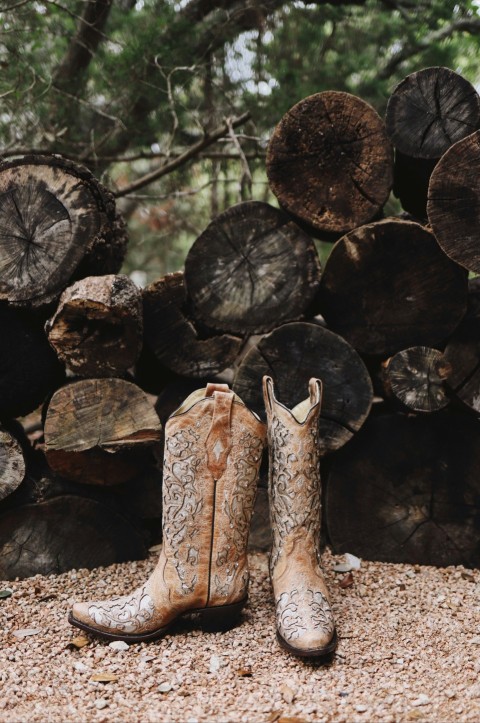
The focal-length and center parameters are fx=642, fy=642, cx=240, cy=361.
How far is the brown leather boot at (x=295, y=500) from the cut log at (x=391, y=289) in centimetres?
44

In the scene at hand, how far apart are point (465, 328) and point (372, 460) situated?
24.6 inches

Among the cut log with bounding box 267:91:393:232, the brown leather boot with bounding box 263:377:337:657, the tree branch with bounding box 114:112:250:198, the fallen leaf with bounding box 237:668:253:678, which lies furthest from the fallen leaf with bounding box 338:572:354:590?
the tree branch with bounding box 114:112:250:198

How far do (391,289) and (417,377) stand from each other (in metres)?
0.34

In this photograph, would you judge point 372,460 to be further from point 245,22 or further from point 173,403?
point 245,22

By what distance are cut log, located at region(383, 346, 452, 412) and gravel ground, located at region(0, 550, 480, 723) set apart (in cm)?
68

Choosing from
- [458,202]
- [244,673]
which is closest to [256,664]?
[244,673]

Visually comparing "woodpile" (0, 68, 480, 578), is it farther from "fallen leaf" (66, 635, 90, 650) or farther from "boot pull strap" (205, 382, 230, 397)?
"fallen leaf" (66, 635, 90, 650)

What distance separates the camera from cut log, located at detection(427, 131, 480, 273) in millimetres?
2062

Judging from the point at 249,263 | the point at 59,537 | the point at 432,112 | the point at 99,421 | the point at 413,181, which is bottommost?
the point at 59,537

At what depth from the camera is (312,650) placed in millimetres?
1806

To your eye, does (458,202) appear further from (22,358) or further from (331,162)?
(22,358)

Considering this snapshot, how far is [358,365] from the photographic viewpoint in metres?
2.39

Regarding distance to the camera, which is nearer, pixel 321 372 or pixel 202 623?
pixel 202 623

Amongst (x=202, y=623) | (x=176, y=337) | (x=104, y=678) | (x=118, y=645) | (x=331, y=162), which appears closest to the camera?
(x=104, y=678)
